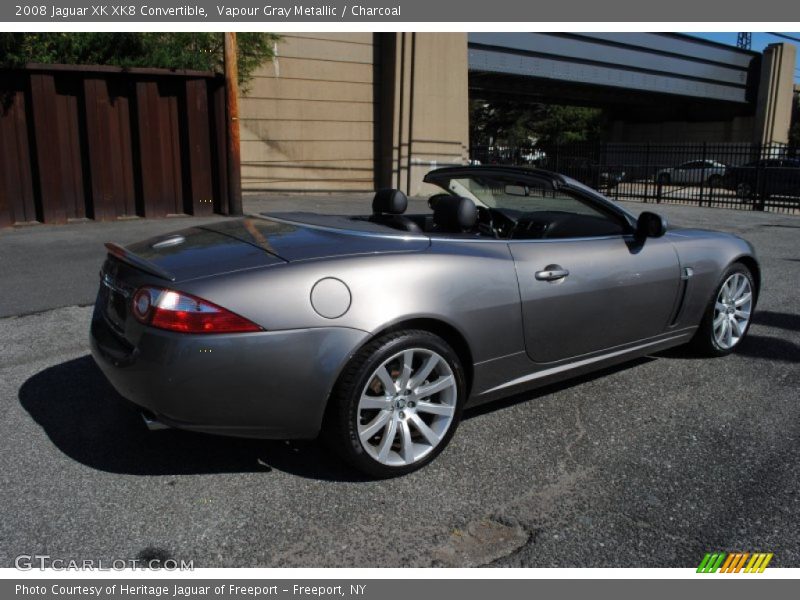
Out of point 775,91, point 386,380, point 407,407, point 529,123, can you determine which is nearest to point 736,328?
point 407,407

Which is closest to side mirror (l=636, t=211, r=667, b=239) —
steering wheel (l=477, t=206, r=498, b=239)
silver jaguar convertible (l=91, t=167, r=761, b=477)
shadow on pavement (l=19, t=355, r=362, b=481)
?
silver jaguar convertible (l=91, t=167, r=761, b=477)

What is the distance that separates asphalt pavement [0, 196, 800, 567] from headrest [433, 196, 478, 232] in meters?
1.08

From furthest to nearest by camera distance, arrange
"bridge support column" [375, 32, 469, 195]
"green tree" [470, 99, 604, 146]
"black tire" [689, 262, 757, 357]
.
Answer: "green tree" [470, 99, 604, 146]
"bridge support column" [375, 32, 469, 195]
"black tire" [689, 262, 757, 357]

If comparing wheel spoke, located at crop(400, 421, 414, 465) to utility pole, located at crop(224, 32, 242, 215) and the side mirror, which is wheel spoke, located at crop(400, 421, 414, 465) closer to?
the side mirror

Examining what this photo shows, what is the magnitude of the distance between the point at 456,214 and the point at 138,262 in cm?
162

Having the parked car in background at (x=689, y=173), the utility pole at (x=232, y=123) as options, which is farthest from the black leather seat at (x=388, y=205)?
the parked car in background at (x=689, y=173)

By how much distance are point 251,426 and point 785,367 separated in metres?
3.76

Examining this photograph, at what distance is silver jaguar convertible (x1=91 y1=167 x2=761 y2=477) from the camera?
9.60 ft

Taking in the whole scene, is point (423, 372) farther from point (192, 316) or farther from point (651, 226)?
point (651, 226)

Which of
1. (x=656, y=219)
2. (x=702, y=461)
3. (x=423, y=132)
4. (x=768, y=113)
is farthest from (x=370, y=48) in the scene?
(x=768, y=113)

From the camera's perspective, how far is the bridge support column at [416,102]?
18312 mm

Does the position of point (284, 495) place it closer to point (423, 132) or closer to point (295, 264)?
point (295, 264)

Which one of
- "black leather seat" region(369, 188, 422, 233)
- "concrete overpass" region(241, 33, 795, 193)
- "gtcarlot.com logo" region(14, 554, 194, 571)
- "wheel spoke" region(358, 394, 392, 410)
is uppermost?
"concrete overpass" region(241, 33, 795, 193)

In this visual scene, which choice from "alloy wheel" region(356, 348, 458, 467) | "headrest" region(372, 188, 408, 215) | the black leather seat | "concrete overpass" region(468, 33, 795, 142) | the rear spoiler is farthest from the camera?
"concrete overpass" region(468, 33, 795, 142)
